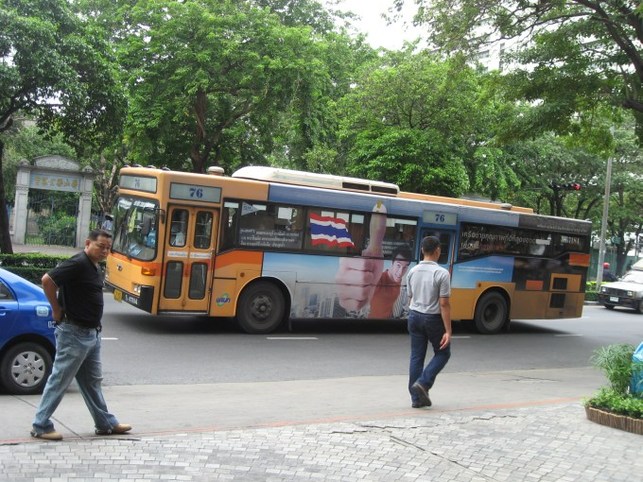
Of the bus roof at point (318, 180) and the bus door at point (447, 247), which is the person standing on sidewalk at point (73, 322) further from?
the bus door at point (447, 247)

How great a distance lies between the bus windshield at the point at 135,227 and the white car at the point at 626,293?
20637 millimetres

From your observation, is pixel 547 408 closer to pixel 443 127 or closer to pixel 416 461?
pixel 416 461

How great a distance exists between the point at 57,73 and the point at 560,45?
444 inches

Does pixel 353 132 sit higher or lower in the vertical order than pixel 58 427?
higher

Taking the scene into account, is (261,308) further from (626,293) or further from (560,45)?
(626,293)

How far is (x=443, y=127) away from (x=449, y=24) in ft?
29.8

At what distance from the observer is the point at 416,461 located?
5.60 metres

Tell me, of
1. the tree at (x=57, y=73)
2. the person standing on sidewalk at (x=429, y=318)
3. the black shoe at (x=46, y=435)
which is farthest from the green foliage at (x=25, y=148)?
the black shoe at (x=46, y=435)

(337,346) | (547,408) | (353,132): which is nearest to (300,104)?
(353,132)

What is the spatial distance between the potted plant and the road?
3852 millimetres

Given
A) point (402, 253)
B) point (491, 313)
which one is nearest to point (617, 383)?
point (402, 253)

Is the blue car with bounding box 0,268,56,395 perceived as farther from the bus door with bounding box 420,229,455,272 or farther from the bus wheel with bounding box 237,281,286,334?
the bus door with bounding box 420,229,455,272

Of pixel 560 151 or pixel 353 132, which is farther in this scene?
pixel 560 151

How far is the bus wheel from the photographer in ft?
43.2
